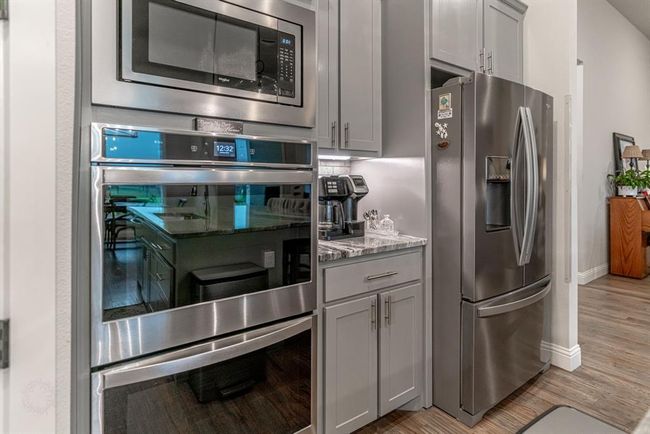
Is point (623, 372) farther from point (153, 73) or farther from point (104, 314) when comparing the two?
point (153, 73)

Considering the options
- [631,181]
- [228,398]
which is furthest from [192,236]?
[631,181]

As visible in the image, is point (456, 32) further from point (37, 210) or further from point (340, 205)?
point (37, 210)

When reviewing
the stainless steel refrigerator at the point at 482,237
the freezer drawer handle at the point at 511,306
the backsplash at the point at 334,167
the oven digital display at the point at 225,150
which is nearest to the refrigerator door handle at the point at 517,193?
the stainless steel refrigerator at the point at 482,237

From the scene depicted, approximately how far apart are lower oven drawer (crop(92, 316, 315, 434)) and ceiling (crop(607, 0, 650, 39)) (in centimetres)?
631

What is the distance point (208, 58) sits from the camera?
1.28 metres

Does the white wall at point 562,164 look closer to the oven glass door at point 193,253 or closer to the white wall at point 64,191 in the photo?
the oven glass door at point 193,253

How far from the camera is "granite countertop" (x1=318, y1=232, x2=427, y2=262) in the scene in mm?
1659

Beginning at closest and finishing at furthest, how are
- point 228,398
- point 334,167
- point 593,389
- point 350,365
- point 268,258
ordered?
point 228,398 → point 268,258 → point 350,365 → point 593,389 → point 334,167

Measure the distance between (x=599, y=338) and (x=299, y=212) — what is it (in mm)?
3117

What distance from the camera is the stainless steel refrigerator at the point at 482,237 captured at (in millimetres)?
1914

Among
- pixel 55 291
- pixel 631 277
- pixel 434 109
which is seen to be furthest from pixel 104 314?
pixel 631 277

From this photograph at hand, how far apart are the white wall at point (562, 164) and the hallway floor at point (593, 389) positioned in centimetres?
20

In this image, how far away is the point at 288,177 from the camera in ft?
4.76

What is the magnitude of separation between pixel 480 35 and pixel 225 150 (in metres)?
1.99
